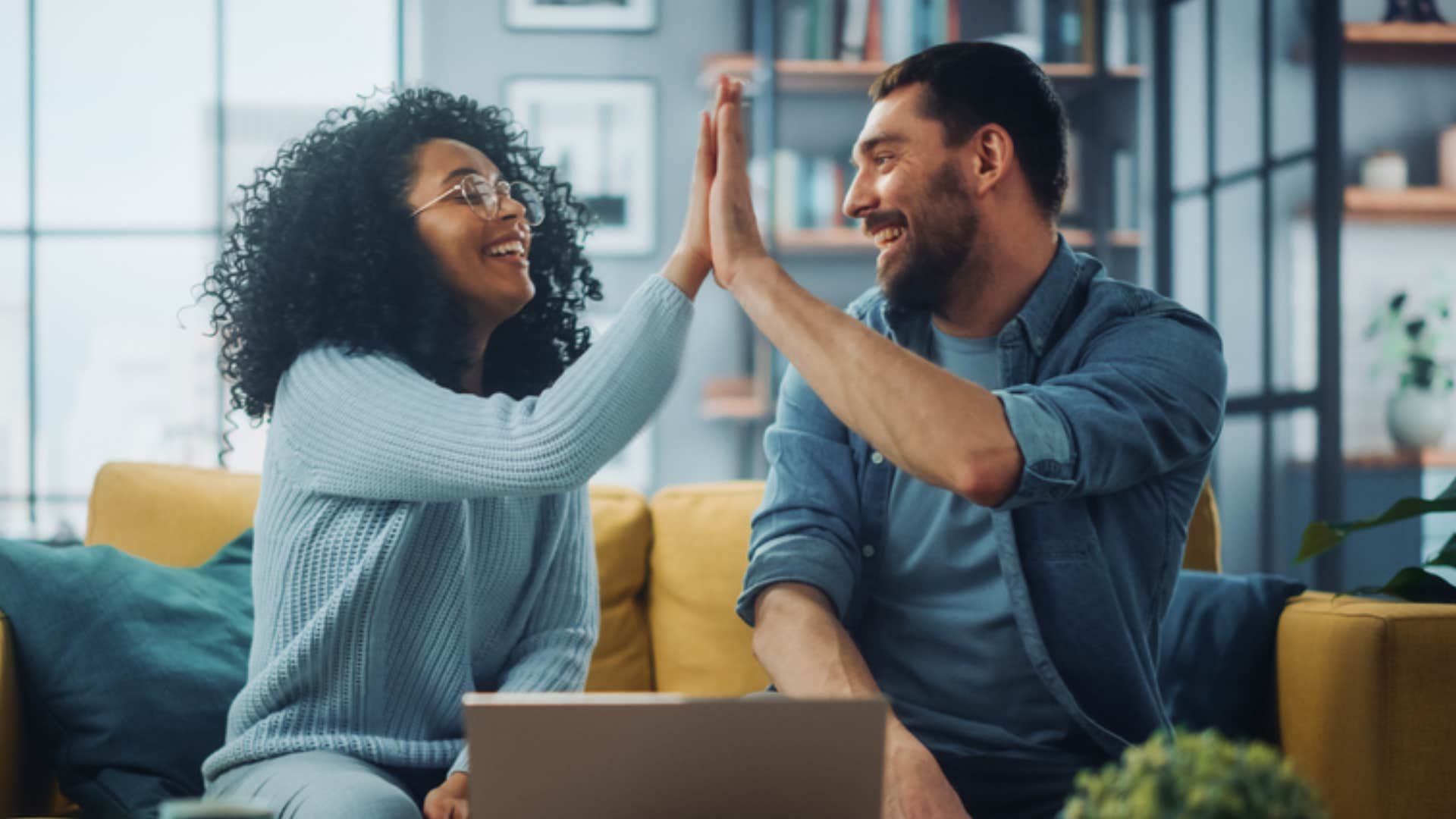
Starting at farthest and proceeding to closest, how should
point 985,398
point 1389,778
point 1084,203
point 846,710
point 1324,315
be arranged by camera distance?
point 1084,203, point 1324,315, point 1389,778, point 985,398, point 846,710

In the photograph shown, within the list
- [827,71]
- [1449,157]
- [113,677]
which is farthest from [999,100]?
[1449,157]

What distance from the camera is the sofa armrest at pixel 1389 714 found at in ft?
4.79

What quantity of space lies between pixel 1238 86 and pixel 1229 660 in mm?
2587

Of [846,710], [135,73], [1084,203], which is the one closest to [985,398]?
[846,710]

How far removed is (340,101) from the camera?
15.4 ft

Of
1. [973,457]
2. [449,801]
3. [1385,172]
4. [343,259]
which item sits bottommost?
[449,801]

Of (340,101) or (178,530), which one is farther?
(340,101)

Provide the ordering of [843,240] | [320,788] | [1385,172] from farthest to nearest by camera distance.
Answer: [843,240]
[1385,172]
[320,788]

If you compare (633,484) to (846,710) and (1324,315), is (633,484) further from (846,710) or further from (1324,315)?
(846,710)

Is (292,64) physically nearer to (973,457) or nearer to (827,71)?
(827,71)

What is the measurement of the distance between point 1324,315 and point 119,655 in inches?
116

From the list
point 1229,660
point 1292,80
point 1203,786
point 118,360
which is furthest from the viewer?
point 118,360

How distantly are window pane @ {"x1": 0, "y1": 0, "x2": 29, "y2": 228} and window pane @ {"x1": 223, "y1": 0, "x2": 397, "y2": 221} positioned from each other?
688 mm

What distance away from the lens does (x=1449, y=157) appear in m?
4.29
